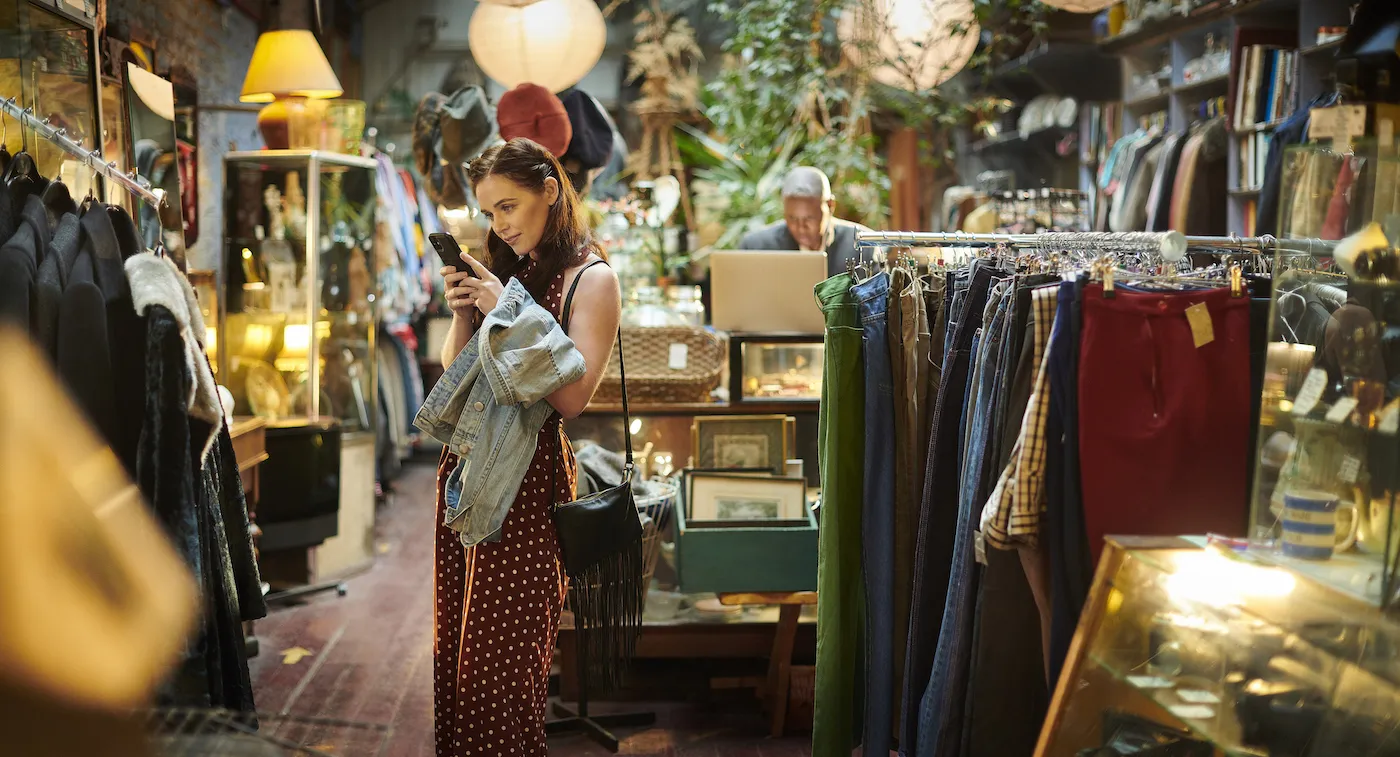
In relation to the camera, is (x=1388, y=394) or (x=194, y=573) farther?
(x=194, y=573)

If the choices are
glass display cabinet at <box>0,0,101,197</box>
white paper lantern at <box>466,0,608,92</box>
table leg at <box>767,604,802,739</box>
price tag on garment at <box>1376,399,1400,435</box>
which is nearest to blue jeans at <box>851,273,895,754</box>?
table leg at <box>767,604,802,739</box>

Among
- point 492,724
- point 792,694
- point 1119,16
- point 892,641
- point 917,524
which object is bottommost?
point 792,694

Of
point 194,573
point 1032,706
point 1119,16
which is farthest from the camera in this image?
point 1119,16

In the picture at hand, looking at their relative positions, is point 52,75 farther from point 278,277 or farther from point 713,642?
point 278,277

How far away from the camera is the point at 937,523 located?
233 centimetres

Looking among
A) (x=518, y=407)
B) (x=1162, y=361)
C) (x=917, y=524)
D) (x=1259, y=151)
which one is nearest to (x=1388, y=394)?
(x=1162, y=361)

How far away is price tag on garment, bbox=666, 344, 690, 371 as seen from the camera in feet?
12.3

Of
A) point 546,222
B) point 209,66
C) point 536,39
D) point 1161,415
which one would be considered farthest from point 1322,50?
point 209,66

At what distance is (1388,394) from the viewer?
4.89 feet

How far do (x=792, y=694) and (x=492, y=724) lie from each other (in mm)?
1212

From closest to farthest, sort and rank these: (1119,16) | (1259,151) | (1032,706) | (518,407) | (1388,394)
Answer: (1388,394) < (1032,706) < (518,407) < (1259,151) < (1119,16)

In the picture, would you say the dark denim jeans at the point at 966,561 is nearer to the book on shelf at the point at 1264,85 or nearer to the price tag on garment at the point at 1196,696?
the price tag on garment at the point at 1196,696

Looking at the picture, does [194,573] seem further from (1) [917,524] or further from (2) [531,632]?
(1) [917,524]

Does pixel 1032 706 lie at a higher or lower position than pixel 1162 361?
lower
